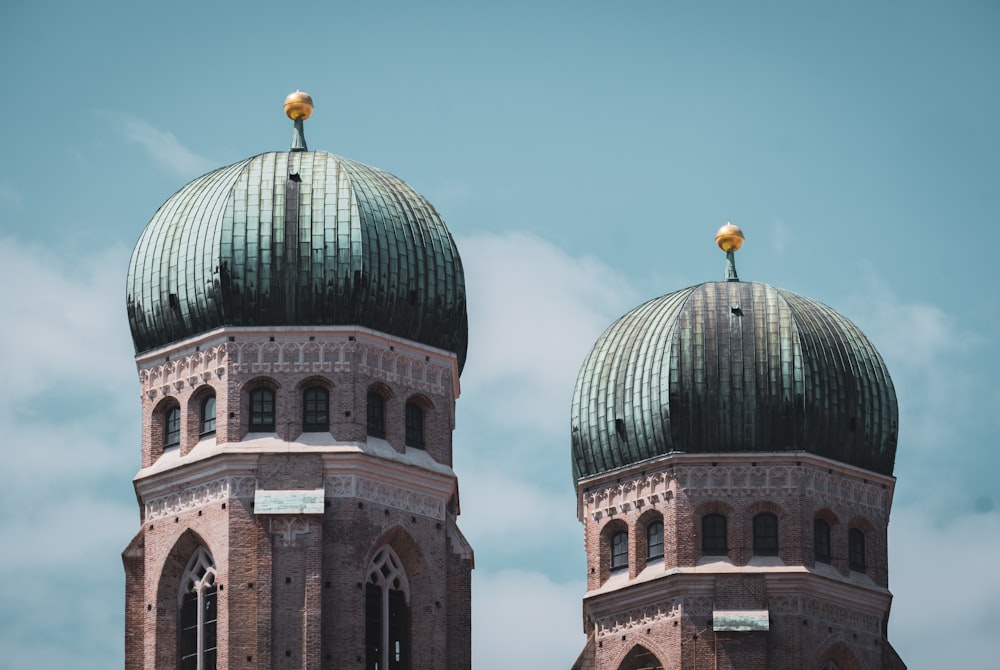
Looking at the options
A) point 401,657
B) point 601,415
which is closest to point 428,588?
point 401,657

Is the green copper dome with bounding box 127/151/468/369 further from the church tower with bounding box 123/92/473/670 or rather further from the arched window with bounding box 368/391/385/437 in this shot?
the arched window with bounding box 368/391/385/437

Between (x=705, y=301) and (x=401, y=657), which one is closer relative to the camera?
(x=401, y=657)

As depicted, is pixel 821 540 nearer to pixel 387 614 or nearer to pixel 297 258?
pixel 387 614

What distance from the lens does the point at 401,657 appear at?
83250 mm

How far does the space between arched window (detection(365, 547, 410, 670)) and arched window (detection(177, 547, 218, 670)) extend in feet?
11.5

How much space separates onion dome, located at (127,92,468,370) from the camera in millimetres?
84438

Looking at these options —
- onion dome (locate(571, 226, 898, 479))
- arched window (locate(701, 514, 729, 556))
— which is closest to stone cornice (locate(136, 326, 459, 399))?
onion dome (locate(571, 226, 898, 479))

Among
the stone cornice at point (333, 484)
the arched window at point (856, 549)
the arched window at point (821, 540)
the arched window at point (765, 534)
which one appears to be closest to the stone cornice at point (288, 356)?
the stone cornice at point (333, 484)

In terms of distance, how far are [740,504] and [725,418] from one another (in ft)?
6.85

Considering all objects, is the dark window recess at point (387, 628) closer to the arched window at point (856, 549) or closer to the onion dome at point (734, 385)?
the onion dome at point (734, 385)

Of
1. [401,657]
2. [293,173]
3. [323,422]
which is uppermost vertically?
[293,173]

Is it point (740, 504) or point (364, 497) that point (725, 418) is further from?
point (364, 497)

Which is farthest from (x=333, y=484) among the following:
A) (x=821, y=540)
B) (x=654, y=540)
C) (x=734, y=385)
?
(x=821, y=540)

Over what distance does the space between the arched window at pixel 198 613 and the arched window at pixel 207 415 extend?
9.40ft
